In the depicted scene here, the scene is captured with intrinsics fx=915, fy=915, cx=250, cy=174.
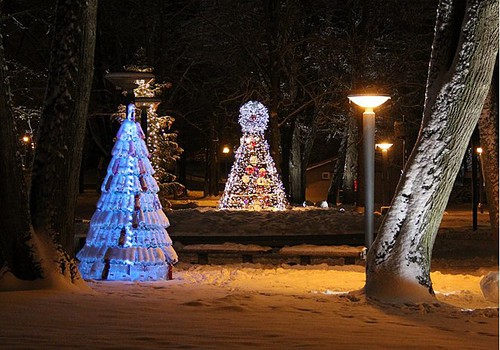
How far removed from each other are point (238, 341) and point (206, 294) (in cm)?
412

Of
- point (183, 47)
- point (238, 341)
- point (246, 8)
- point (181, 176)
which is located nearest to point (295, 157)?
point (183, 47)

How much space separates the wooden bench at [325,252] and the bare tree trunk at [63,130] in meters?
7.56

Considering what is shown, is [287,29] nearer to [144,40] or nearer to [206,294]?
[144,40]

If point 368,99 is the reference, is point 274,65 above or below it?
above

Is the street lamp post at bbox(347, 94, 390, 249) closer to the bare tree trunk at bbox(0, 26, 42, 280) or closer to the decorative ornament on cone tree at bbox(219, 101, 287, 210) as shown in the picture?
the bare tree trunk at bbox(0, 26, 42, 280)

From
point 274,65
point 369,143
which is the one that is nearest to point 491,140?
point 369,143

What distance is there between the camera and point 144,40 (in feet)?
127

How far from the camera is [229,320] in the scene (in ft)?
31.8

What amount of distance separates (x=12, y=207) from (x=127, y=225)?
3605 millimetres

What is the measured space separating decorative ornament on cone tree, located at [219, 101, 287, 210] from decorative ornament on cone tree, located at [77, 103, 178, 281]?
627 inches

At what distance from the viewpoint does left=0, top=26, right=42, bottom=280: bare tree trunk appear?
11156mm

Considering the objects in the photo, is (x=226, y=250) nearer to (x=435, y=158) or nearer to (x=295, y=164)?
(x=435, y=158)

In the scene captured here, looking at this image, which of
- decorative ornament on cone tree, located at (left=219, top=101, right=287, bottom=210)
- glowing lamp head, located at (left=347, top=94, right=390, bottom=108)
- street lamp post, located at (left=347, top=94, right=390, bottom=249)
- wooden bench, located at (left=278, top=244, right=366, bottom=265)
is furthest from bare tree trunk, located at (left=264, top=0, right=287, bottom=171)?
glowing lamp head, located at (left=347, top=94, right=390, bottom=108)

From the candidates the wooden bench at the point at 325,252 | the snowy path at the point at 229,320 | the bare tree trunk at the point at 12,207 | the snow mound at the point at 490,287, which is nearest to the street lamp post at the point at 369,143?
the snowy path at the point at 229,320
